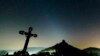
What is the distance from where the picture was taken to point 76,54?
30.8 metres

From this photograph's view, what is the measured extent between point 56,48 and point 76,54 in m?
3.58

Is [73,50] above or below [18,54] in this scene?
above

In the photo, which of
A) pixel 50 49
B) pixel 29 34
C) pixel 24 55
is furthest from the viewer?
pixel 50 49

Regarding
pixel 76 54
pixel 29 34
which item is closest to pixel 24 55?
pixel 29 34

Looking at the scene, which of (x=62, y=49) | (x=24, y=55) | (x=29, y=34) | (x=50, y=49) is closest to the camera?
(x=24, y=55)

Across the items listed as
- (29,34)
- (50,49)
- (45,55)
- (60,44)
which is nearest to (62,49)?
(60,44)

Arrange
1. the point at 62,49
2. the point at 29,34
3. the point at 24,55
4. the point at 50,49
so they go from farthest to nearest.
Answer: the point at 50,49, the point at 62,49, the point at 29,34, the point at 24,55

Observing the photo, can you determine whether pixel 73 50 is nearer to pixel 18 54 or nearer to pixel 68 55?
pixel 68 55

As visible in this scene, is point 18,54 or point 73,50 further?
point 73,50

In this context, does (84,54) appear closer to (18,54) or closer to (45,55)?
(45,55)

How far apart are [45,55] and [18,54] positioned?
405 centimetres

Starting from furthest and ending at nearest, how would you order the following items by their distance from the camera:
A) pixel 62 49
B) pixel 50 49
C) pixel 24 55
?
pixel 50 49 → pixel 62 49 → pixel 24 55

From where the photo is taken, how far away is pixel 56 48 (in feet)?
97.8

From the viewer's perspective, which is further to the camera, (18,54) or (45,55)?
(45,55)
